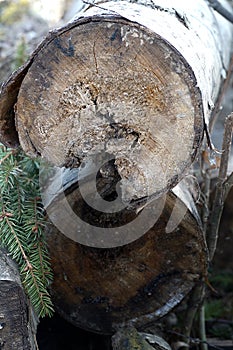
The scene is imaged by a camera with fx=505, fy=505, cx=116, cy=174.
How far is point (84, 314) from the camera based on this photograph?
1.69 m

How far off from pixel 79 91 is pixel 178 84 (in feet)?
0.81

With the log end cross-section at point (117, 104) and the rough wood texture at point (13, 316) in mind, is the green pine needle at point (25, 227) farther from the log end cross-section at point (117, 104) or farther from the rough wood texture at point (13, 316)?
the log end cross-section at point (117, 104)

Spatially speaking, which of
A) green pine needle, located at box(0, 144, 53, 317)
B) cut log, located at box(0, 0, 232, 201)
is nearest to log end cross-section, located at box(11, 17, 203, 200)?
cut log, located at box(0, 0, 232, 201)

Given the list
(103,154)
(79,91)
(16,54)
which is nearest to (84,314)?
(103,154)

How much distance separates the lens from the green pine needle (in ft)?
4.66

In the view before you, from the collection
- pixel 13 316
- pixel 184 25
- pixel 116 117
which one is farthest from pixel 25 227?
pixel 184 25

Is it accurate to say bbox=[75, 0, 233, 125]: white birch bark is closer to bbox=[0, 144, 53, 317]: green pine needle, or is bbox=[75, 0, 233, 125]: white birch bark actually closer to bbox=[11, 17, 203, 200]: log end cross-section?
bbox=[11, 17, 203, 200]: log end cross-section

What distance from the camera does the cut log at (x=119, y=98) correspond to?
1.20 metres

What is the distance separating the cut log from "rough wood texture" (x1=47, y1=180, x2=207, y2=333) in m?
0.33

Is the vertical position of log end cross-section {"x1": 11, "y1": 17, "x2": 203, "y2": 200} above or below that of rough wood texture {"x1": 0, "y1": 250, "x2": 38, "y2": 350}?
above

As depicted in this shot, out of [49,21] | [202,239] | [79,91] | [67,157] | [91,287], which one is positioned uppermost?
[49,21]

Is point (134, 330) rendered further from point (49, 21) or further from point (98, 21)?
point (49, 21)

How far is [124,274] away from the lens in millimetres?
1651

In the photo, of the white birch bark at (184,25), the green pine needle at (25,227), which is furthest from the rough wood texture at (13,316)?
the white birch bark at (184,25)
